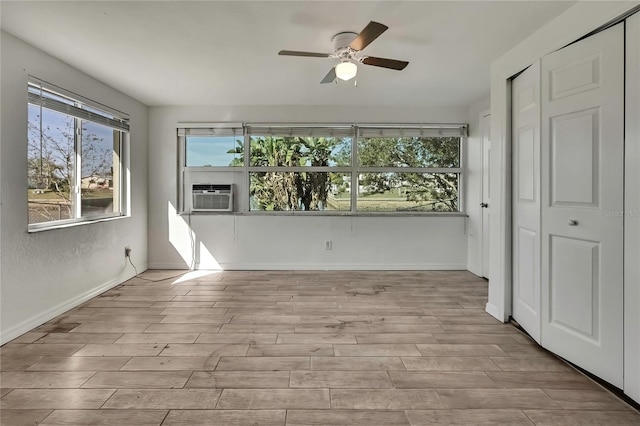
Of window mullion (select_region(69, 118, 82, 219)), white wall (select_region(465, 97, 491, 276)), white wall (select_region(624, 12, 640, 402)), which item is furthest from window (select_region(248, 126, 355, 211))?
white wall (select_region(624, 12, 640, 402))

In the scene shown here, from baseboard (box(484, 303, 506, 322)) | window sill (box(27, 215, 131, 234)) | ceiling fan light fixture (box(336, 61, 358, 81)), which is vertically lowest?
baseboard (box(484, 303, 506, 322))

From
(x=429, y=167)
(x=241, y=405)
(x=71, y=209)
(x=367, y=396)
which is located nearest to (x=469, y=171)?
(x=429, y=167)

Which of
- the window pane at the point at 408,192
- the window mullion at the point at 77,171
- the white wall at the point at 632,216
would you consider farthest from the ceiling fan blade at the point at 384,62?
the window mullion at the point at 77,171

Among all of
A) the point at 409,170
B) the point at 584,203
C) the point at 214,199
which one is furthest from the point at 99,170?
the point at 584,203

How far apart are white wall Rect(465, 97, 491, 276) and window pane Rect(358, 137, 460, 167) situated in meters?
0.24

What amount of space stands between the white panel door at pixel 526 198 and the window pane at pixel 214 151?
10.9 feet

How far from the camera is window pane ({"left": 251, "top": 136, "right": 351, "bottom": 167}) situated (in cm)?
451

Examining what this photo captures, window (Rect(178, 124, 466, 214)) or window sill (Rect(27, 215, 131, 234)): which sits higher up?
window (Rect(178, 124, 466, 214))

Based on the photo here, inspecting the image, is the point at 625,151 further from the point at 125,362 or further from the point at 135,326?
the point at 135,326

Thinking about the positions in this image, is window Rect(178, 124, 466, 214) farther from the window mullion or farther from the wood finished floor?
the wood finished floor

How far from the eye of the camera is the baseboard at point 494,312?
8.96 ft

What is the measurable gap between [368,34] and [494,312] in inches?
98.8

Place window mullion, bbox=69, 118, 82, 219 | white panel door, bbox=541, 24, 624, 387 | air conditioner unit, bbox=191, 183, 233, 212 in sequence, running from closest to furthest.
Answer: white panel door, bbox=541, 24, 624, 387 → window mullion, bbox=69, 118, 82, 219 → air conditioner unit, bbox=191, 183, 233, 212

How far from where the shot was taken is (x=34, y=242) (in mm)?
2613
